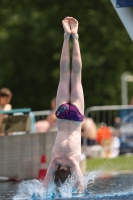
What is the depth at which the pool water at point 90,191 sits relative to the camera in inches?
342

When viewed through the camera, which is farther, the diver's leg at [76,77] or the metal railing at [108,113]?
the metal railing at [108,113]

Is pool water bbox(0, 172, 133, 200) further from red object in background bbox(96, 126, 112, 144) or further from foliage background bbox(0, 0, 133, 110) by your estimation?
foliage background bbox(0, 0, 133, 110)

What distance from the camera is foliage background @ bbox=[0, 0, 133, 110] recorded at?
2167 cm

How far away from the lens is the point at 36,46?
87.2 feet

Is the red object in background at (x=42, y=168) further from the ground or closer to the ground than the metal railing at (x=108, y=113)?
closer to the ground

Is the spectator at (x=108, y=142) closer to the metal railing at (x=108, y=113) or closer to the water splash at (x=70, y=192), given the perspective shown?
the metal railing at (x=108, y=113)

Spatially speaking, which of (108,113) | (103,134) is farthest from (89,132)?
(108,113)

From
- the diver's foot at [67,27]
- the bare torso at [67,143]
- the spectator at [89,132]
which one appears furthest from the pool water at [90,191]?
the spectator at [89,132]

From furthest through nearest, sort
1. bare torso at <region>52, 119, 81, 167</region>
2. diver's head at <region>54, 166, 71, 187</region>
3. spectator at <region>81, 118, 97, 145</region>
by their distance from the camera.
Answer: spectator at <region>81, 118, 97, 145</region>
bare torso at <region>52, 119, 81, 167</region>
diver's head at <region>54, 166, 71, 187</region>

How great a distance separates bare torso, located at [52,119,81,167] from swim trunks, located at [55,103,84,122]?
0.26ft

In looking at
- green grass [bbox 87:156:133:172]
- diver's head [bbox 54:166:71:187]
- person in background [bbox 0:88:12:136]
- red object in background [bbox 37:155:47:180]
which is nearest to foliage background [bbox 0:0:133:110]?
green grass [bbox 87:156:133:172]

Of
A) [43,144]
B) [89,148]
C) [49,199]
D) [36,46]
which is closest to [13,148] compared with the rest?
[43,144]

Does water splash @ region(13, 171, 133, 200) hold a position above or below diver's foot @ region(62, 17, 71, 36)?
below

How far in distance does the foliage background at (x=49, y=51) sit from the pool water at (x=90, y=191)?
1023 centimetres
